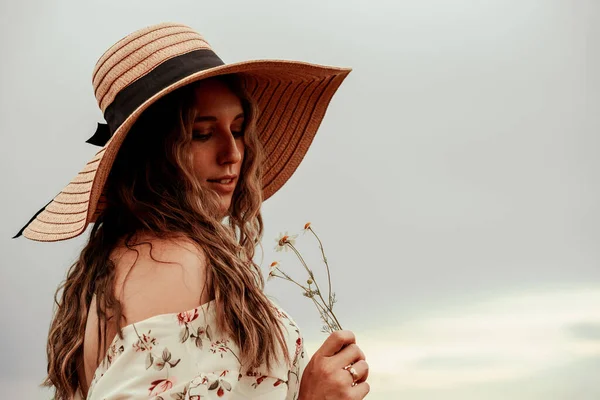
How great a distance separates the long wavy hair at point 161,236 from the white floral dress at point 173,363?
0.02m

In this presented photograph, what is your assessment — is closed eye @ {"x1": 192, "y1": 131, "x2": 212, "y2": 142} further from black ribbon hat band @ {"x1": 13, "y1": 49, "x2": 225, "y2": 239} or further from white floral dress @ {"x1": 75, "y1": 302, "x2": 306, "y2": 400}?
white floral dress @ {"x1": 75, "y1": 302, "x2": 306, "y2": 400}

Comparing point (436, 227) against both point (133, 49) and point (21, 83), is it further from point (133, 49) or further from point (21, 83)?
point (133, 49)

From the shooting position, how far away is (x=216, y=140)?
1456 millimetres

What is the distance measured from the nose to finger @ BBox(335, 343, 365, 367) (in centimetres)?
39

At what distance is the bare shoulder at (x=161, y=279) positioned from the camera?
122cm

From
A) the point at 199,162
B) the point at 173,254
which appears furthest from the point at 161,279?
the point at 199,162

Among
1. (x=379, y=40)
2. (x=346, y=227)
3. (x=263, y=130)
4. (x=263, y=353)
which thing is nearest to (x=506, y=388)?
(x=346, y=227)

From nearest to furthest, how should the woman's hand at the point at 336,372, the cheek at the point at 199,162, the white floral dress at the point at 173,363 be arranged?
the white floral dress at the point at 173,363 → the woman's hand at the point at 336,372 → the cheek at the point at 199,162

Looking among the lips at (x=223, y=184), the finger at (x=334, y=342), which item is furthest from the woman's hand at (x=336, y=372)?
the lips at (x=223, y=184)

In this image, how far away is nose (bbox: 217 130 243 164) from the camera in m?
1.44

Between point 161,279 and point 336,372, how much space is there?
337 millimetres

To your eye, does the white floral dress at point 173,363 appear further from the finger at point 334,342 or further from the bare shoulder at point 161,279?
the finger at point 334,342

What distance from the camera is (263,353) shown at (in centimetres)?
126

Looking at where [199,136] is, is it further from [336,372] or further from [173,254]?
[336,372]
